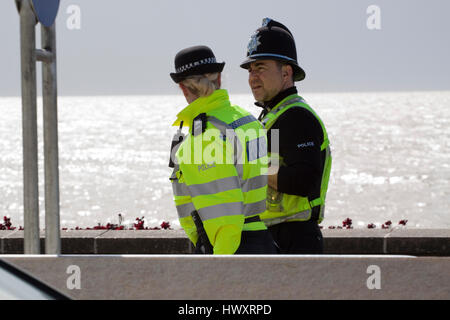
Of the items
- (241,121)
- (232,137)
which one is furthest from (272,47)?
(232,137)

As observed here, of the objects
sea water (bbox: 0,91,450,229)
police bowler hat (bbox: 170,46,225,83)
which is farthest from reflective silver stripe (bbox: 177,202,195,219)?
sea water (bbox: 0,91,450,229)

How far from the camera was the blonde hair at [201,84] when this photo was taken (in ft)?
11.1

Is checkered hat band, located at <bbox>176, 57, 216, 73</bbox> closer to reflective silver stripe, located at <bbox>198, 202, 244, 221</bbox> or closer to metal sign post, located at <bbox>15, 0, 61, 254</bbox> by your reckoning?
reflective silver stripe, located at <bbox>198, 202, 244, 221</bbox>

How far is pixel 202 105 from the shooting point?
3352mm

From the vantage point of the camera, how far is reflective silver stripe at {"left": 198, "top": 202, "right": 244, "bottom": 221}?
322 centimetres

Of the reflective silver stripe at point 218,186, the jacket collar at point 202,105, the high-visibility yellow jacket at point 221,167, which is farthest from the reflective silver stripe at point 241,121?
the reflective silver stripe at point 218,186

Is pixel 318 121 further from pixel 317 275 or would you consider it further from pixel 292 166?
pixel 317 275

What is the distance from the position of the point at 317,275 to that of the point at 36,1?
189 cm

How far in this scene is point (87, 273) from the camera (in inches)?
124

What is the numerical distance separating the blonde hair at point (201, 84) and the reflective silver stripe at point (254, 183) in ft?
1.38

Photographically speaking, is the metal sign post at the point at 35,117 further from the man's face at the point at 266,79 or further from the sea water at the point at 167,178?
the sea water at the point at 167,178

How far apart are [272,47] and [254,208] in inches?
36.2
